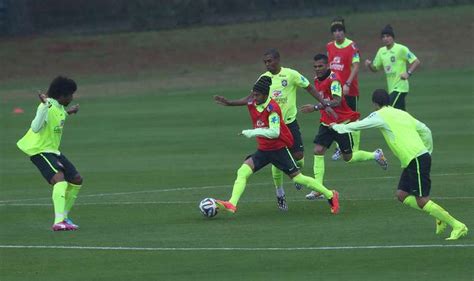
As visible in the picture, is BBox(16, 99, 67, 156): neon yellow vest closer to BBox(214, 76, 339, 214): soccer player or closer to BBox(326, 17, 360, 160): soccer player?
BBox(214, 76, 339, 214): soccer player

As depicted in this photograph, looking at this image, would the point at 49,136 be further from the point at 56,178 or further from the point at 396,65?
the point at 396,65

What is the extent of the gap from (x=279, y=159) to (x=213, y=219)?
1.33m

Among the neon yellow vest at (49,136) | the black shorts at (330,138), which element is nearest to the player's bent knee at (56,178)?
the neon yellow vest at (49,136)

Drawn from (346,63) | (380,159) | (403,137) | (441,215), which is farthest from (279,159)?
(346,63)

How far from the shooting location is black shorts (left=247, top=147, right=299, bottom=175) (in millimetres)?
18016

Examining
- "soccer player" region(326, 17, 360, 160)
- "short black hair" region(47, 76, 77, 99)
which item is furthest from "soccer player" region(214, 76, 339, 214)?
"soccer player" region(326, 17, 360, 160)

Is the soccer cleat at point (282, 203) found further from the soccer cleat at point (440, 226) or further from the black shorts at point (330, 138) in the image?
the soccer cleat at point (440, 226)

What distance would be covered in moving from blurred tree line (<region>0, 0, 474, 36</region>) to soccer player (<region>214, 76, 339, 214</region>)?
138 feet

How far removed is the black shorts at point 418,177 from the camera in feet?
51.8

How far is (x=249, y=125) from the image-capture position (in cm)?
3334

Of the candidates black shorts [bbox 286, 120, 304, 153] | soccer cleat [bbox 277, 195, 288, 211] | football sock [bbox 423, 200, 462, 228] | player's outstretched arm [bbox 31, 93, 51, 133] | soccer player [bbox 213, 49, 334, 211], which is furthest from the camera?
black shorts [bbox 286, 120, 304, 153]

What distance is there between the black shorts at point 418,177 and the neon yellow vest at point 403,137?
0.08 meters

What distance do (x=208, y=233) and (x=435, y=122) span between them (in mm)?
16797

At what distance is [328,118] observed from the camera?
20719 mm
